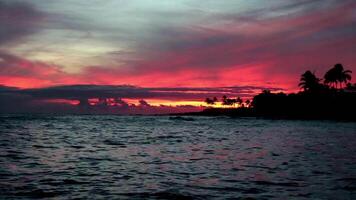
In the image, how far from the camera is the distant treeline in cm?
12059

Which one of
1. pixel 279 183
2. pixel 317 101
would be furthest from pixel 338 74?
pixel 279 183

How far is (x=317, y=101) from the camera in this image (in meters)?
129

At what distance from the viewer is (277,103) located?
490 feet

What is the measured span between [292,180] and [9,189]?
876 centimetres

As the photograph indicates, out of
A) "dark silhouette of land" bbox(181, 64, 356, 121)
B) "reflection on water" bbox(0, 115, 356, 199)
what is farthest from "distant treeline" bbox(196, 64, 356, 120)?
"reflection on water" bbox(0, 115, 356, 199)

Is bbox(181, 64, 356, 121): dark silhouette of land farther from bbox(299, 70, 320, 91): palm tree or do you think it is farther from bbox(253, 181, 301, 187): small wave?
bbox(253, 181, 301, 187): small wave

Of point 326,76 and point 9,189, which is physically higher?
point 326,76

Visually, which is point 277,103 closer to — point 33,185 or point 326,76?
point 326,76

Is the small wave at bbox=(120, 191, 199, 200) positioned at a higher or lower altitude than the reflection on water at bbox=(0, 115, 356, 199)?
higher

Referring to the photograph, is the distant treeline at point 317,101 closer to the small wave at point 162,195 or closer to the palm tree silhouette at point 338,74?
the palm tree silhouette at point 338,74

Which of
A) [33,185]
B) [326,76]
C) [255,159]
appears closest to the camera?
[33,185]

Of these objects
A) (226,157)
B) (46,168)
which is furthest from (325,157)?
(46,168)

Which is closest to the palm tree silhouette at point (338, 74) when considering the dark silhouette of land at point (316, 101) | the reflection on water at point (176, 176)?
the dark silhouette of land at point (316, 101)

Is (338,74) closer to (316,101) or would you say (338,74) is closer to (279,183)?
(316,101)
